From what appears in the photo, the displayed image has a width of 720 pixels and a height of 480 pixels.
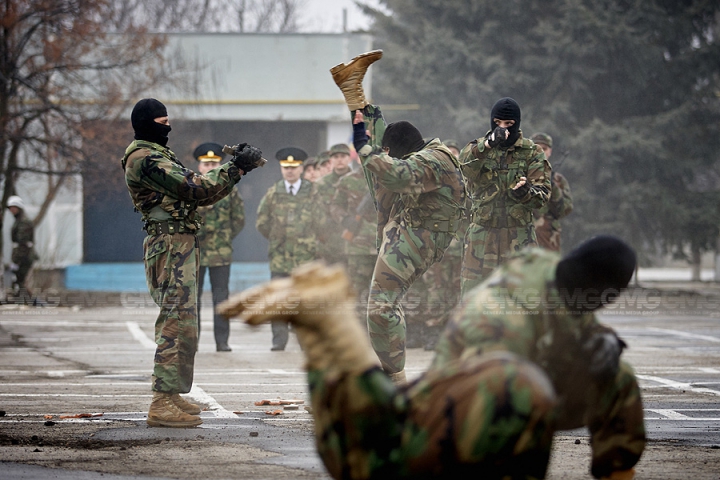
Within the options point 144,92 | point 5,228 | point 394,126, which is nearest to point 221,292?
point 394,126

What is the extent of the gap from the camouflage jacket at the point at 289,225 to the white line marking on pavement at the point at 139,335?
1.87m

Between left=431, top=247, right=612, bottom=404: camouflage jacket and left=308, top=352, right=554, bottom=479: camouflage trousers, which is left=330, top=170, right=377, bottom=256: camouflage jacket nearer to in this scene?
left=431, top=247, right=612, bottom=404: camouflage jacket

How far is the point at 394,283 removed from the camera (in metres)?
7.38

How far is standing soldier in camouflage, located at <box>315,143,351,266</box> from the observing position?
502 inches

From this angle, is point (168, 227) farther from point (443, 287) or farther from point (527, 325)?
point (443, 287)

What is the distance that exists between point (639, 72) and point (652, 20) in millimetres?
1266

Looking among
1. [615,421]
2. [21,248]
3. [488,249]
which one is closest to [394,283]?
[488,249]

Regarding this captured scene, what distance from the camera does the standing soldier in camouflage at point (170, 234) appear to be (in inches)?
268

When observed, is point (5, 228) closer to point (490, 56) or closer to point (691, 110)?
point (490, 56)

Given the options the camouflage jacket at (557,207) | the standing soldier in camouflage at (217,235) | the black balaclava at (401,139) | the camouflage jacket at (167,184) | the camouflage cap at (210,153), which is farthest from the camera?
the camouflage jacket at (557,207)

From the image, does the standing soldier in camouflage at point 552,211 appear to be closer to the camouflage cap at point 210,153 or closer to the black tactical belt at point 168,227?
the camouflage cap at point 210,153

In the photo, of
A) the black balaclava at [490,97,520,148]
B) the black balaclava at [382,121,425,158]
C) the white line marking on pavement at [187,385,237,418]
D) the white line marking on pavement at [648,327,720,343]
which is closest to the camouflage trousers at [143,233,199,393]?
the white line marking on pavement at [187,385,237,418]

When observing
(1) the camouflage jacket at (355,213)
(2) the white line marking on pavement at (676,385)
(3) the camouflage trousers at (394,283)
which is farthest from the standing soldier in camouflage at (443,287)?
(3) the camouflage trousers at (394,283)

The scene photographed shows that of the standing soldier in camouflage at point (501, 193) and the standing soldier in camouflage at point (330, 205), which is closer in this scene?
the standing soldier in camouflage at point (501, 193)
